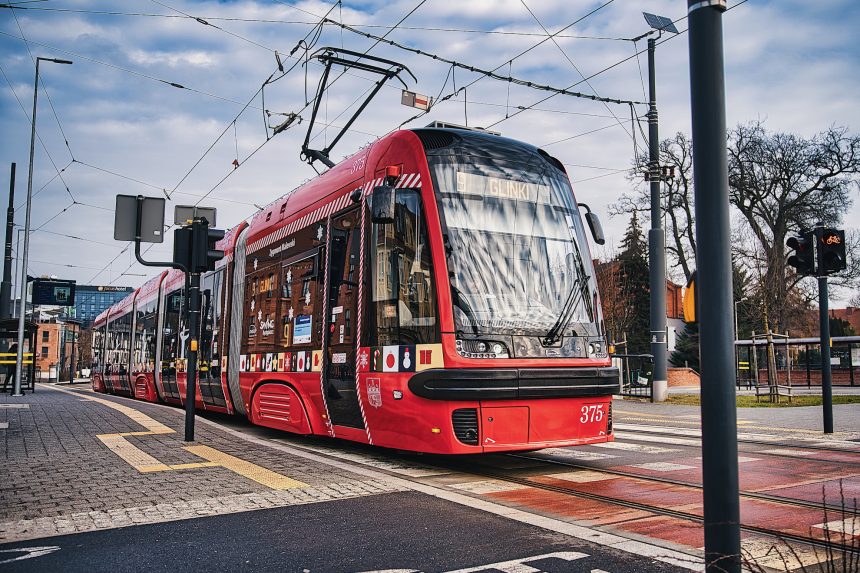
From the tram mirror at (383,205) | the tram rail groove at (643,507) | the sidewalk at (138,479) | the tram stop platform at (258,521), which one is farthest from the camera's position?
the tram mirror at (383,205)

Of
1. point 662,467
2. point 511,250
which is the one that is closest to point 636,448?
point 662,467

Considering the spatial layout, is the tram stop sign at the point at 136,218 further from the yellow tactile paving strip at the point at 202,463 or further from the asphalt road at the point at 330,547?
the asphalt road at the point at 330,547

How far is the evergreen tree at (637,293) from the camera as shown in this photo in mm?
51531

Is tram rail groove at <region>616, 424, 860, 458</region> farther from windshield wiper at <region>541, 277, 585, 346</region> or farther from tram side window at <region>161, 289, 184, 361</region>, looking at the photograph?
tram side window at <region>161, 289, 184, 361</region>

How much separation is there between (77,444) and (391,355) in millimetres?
4389

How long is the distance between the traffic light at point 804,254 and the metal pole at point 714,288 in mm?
9771

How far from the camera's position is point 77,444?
9.46m

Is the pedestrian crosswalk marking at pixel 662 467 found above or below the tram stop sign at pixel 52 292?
below

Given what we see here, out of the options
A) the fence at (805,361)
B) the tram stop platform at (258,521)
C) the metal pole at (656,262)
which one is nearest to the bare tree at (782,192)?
the fence at (805,361)

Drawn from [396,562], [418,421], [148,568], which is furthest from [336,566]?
[418,421]

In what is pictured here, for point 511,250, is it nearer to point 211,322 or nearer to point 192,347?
point 192,347

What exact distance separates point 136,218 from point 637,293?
153ft

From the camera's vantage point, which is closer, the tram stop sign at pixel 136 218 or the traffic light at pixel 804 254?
the tram stop sign at pixel 136 218

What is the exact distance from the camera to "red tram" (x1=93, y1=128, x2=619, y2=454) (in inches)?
287
